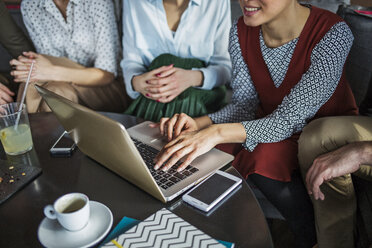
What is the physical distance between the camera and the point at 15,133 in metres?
0.89

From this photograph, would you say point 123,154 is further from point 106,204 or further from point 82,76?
point 82,76

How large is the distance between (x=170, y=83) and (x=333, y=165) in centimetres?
73

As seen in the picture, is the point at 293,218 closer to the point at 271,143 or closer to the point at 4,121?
the point at 271,143

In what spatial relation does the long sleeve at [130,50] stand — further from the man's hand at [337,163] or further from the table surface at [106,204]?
the man's hand at [337,163]

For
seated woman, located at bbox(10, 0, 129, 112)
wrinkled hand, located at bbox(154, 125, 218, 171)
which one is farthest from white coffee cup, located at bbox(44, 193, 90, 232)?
seated woman, located at bbox(10, 0, 129, 112)

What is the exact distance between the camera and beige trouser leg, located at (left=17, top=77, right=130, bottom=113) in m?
1.34

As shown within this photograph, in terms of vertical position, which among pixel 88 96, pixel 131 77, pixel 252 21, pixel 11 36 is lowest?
pixel 88 96

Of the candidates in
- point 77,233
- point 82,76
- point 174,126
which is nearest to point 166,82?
point 174,126

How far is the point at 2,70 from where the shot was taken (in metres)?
2.11

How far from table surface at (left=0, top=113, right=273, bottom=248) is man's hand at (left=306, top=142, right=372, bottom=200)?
0.81ft

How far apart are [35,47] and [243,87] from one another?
3.96 feet

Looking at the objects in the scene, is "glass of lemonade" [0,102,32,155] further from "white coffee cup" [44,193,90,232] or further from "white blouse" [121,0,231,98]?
"white blouse" [121,0,231,98]

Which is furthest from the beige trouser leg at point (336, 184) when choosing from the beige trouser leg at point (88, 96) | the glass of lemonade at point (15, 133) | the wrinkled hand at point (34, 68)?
the wrinkled hand at point (34, 68)

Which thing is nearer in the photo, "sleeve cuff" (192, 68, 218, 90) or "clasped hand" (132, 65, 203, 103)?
"clasped hand" (132, 65, 203, 103)
